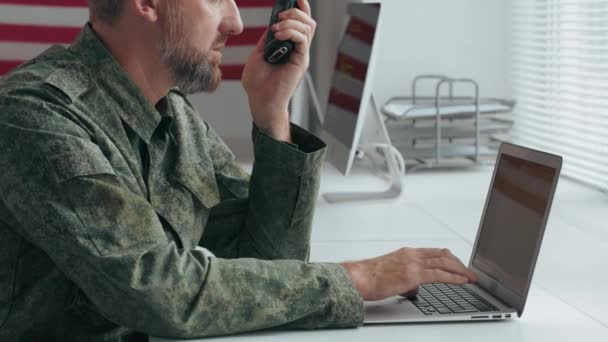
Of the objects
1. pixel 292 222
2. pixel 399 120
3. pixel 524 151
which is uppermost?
pixel 524 151

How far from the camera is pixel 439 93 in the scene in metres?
3.13

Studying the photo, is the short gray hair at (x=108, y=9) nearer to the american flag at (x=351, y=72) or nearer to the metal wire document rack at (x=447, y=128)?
the american flag at (x=351, y=72)

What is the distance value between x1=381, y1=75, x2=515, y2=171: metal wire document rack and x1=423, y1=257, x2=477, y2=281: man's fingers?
1.68 meters

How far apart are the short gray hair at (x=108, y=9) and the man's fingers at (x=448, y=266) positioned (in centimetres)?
51

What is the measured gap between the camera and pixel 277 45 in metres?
1.38

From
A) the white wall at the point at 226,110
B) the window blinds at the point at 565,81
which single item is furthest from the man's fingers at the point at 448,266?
the white wall at the point at 226,110

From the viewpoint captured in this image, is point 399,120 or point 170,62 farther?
point 399,120

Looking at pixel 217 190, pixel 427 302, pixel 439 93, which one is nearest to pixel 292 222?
pixel 217 190

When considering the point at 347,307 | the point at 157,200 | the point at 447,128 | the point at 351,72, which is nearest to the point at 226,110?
the point at 447,128

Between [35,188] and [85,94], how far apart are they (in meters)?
0.18

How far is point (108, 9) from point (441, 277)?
1.82 feet

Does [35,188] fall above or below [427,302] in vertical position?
above

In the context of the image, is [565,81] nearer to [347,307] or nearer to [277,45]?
[277,45]

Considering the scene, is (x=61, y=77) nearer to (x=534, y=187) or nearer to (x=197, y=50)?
(x=197, y=50)
